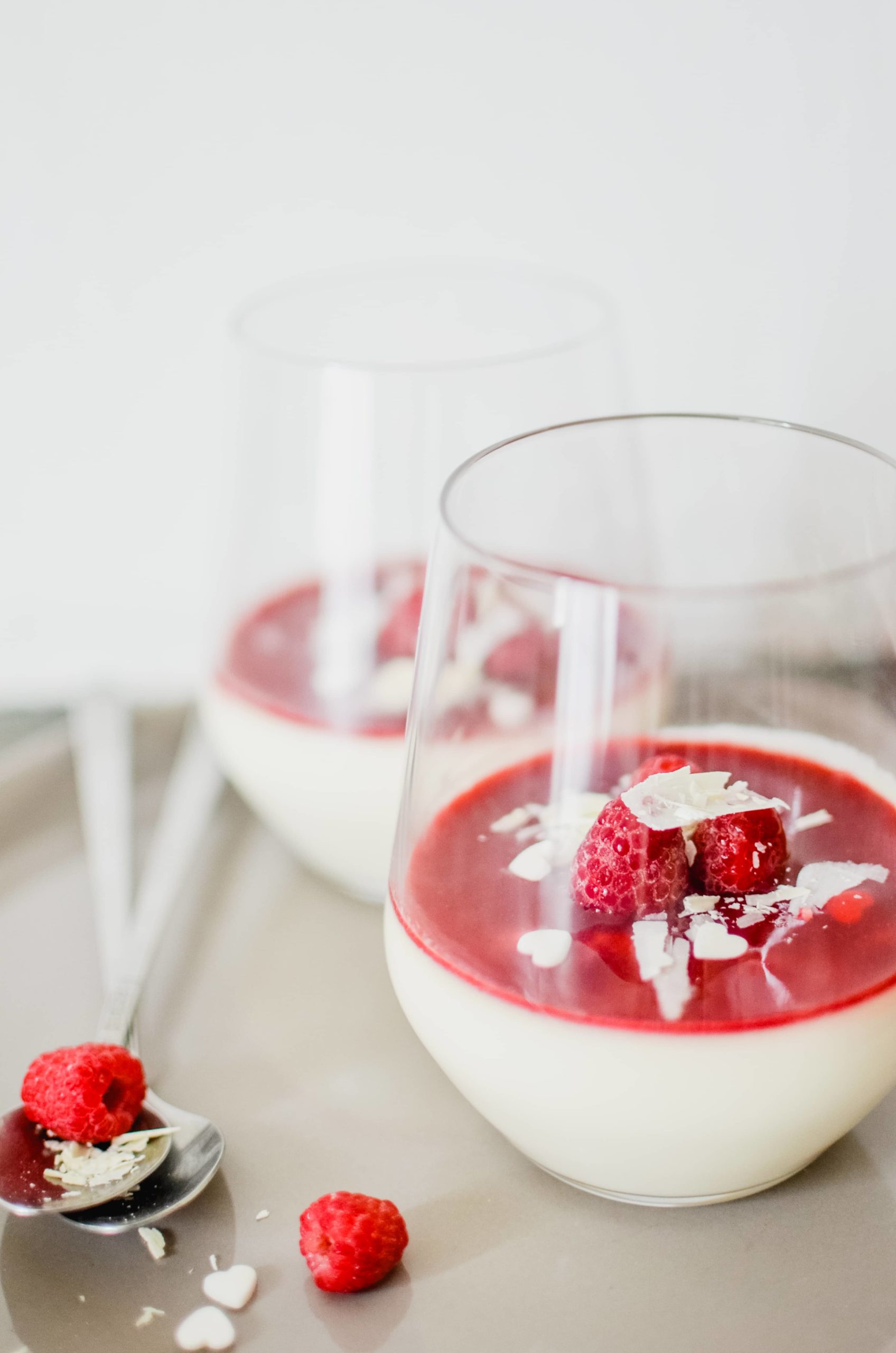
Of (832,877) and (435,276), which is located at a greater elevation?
(435,276)

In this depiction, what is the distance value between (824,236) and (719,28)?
0.18 metres

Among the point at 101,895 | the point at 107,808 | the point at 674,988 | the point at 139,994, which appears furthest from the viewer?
the point at 107,808

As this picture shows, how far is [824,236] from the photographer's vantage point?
108 cm

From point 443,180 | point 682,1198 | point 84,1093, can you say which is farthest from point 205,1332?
point 443,180

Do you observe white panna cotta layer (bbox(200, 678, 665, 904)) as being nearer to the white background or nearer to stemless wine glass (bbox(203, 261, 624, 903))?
stemless wine glass (bbox(203, 261, 624, 903))

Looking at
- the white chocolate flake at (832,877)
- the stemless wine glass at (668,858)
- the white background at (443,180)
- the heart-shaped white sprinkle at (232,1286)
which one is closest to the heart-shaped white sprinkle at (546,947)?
the stemless wine glass at (668,858)

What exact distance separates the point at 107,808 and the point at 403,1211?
494 mm

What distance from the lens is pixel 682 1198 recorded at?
661 mm

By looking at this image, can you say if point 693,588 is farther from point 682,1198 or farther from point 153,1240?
point 153,1240

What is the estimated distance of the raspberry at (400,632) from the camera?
868mm

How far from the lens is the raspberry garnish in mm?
602

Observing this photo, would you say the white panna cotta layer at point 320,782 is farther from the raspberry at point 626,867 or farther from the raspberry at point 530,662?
the raspberry at point 626,867

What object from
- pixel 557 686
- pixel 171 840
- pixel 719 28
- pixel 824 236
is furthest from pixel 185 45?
pixel 557 686

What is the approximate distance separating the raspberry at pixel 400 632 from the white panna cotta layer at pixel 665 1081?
239mm
